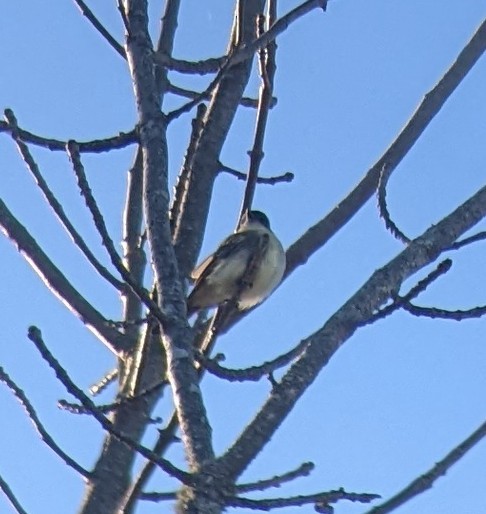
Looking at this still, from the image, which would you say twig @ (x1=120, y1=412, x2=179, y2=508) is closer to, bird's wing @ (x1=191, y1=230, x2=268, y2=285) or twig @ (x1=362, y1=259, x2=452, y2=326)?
twig @ (x1=362, y1=259, x2=452, y2=326)

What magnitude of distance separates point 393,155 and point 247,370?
3.18 ft

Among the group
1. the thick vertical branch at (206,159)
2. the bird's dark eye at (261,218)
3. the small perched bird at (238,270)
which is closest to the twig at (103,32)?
the thick vertical branch at (206,159)

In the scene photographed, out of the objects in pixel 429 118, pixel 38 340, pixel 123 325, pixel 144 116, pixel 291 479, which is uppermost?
pixel 429 118

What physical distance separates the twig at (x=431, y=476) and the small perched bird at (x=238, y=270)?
88.7 inches

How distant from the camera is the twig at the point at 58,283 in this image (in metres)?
3.44

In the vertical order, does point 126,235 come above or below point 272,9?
below

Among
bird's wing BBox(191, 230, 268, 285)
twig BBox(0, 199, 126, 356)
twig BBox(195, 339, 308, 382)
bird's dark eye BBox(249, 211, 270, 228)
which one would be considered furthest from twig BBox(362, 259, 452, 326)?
bird's dark eye BBox(249, 211, 270, 228)

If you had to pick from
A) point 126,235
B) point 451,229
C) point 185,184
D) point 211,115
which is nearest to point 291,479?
point 451,229

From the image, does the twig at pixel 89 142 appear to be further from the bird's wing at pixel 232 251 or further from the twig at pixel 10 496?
the bird's wing at pixel 232 251

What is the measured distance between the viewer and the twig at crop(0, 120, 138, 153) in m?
3.02

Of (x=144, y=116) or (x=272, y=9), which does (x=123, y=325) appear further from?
(x=272, y=9)

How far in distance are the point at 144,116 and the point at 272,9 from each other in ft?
2.86

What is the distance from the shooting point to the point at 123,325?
321cm

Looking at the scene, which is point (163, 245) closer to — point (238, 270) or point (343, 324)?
point (343, 324)
